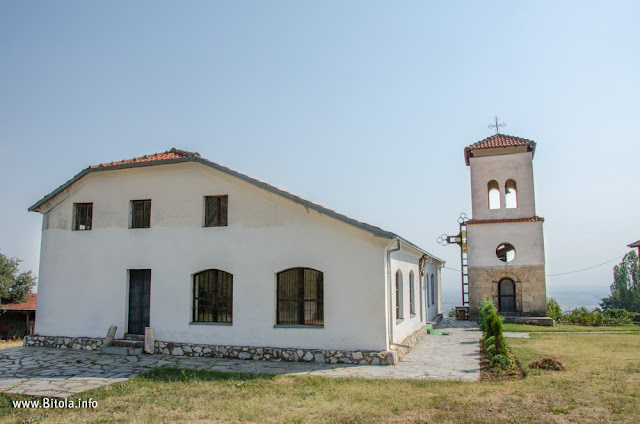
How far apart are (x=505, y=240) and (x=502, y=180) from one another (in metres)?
2.98

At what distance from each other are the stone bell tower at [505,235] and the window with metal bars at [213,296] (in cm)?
1409

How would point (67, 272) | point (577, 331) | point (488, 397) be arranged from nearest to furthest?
point (488, 397)
point (67, 272)
point (577, 331)

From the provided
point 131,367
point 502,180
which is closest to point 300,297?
point 131,367

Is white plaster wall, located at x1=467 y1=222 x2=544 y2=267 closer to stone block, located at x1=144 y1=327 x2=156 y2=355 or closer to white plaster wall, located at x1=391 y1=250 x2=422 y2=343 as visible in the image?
white plaster wall, located at x1=391 y1=250 x2=422 y2=343

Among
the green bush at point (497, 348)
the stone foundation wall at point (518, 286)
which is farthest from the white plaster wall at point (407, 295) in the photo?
the stone foundation wall at point (518, 286)

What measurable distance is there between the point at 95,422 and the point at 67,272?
8.51 metres

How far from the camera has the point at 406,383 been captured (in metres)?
9.24

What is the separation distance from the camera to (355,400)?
8.07 meters

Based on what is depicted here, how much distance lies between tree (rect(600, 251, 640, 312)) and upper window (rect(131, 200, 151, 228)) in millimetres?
41409

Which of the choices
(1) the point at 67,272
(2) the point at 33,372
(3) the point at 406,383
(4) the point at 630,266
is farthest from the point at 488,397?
(4) the point at 630,266

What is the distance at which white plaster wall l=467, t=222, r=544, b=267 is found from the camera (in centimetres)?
2217

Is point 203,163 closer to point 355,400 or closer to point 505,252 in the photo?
point 355,400

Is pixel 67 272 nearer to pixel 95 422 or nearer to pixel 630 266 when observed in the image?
pixel 95 422

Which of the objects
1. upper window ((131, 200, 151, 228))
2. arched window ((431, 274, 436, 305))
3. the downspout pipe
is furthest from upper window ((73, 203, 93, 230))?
arched window ((431, 274, 436, 305))
